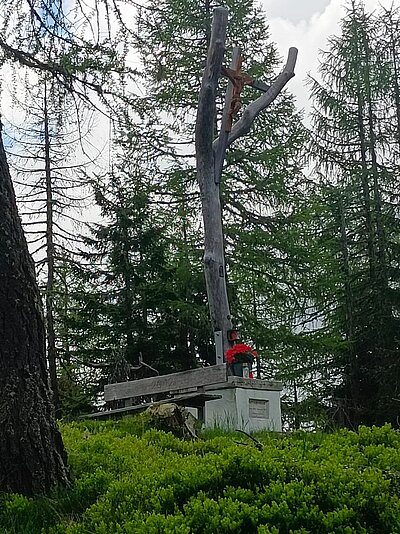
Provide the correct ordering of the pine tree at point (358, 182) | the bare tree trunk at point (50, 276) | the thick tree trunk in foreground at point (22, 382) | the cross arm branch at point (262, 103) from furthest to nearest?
1. the pine tree at point (358, 182)
2. the bare tree trunk at point (50, 276)
3. the cross arm branch at point (262, 103)
4. the thick tree trunk in foreground at point (22, 382)

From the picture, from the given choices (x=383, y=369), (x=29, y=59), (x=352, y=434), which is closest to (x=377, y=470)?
(x=352, y=434)

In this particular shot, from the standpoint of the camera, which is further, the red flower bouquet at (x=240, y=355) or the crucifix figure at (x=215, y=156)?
the crucifix figure at (x=215, y=156)

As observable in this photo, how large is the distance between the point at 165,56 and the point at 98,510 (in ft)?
13.4

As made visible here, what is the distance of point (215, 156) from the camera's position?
36.4 feet

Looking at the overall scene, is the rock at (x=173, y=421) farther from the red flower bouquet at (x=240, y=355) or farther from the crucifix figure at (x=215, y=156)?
the crucifix figure at (x=215, y=156)

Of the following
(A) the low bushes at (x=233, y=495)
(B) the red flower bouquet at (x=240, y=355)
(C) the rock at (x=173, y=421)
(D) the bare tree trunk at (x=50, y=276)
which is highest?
(D) the bare tree trunk at (x=50, y=276)

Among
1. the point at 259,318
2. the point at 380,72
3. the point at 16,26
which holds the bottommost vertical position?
the point at 259,318

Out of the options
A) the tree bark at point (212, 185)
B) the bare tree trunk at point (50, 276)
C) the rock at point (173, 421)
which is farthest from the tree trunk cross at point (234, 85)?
the rock at point (173, 421)

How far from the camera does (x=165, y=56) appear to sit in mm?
6332

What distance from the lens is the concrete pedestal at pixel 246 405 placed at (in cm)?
789

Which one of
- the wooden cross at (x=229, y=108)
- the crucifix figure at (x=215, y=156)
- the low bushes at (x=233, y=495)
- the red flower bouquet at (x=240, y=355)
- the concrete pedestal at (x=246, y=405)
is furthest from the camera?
the wooden cross at (x=229, y=108)

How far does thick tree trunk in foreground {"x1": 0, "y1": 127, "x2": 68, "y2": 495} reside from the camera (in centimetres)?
425

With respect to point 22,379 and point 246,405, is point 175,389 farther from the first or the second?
point 22,379

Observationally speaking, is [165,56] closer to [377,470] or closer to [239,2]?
[377,470]
